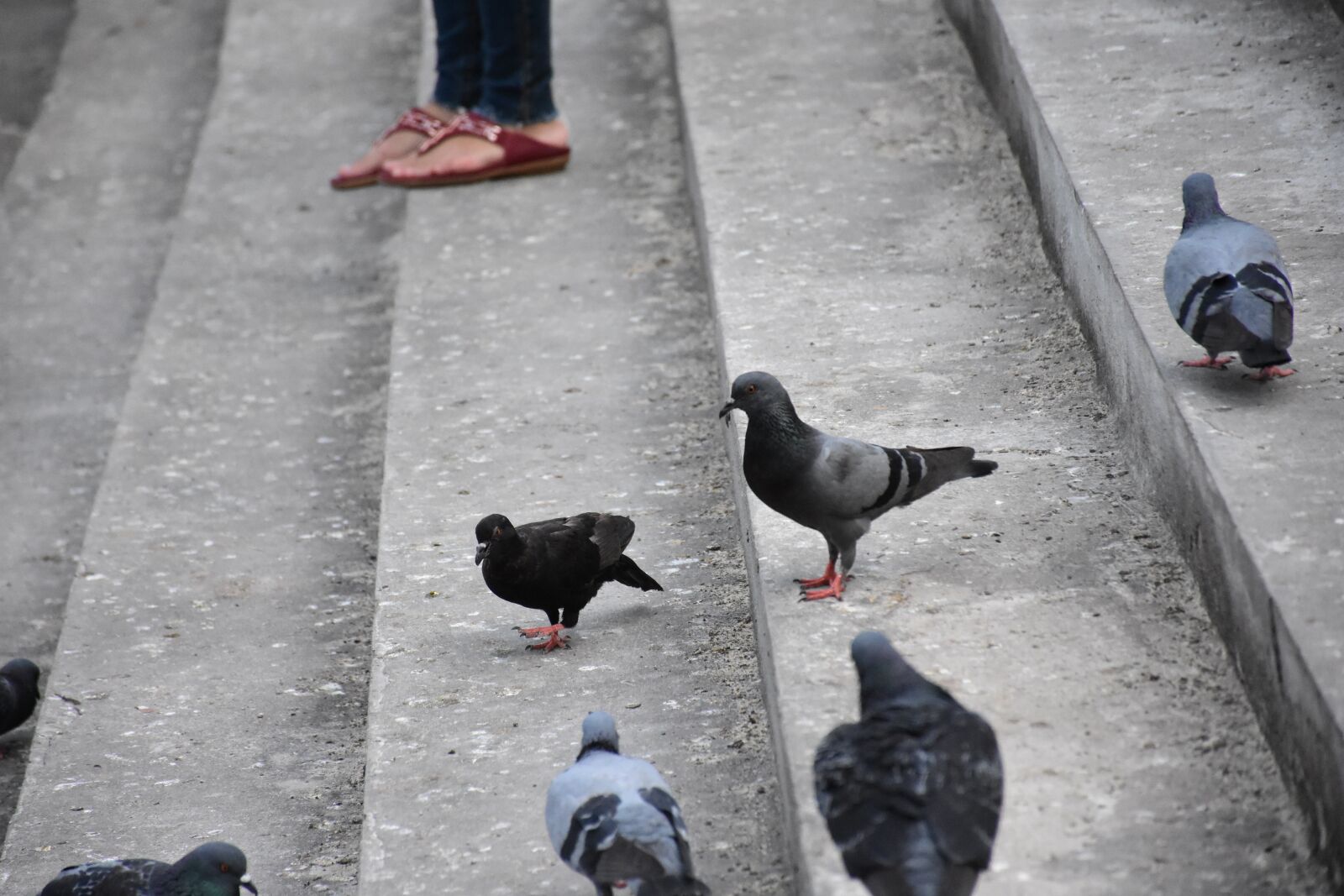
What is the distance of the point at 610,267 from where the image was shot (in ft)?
18.1

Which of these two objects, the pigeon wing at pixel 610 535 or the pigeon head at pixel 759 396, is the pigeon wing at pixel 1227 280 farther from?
the pigeon wing at pixel 610 535

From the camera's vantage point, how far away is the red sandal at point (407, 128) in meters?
6.14

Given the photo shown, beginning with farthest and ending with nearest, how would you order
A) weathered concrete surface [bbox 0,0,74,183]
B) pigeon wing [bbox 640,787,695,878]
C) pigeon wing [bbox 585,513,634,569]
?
1. weathered concrete surface [bbox 0,0,74,183]
2. pigeon wing [bbox 585,513,634,569]
3. pigeon wing [bbox 640,787,695,878]

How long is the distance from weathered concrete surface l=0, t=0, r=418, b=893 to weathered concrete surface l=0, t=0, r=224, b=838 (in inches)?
6.9

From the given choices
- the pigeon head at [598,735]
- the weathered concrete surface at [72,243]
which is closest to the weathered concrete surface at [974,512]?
the pigeon head at [598,735]

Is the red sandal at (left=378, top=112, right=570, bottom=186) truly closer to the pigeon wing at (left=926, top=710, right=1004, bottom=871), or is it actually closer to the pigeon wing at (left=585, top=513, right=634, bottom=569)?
the pigeon wing at (left=585, top=513, right=634, bottom=569)

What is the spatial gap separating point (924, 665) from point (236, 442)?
2993mm

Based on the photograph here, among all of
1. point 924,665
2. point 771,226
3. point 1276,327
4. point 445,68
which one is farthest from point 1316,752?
point 445,68

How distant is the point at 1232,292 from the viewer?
3.04 meters

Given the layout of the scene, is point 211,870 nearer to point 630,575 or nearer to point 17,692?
point 630,575

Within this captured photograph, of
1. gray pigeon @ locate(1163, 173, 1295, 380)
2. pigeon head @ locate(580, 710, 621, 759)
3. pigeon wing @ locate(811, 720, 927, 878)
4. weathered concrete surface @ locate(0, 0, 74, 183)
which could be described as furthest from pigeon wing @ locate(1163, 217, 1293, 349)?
weathered concrete surface @ locate(0, 0, 74, 183)

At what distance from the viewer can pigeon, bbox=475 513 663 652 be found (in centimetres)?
368

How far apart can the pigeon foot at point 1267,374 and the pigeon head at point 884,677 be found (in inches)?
45.5

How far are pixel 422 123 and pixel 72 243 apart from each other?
171 centimetres
